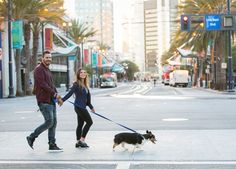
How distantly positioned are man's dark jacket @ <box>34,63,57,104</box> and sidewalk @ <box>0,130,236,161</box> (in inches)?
42.6

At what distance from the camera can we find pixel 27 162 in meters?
8.84

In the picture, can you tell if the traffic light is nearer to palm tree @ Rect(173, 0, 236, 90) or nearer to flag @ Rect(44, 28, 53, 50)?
palm tree @ Rect(173, 0, 236, 90)

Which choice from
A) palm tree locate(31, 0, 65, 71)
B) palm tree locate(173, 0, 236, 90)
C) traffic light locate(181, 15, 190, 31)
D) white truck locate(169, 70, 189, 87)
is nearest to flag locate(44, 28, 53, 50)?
palm tree locate(31, 0, 65, 71)

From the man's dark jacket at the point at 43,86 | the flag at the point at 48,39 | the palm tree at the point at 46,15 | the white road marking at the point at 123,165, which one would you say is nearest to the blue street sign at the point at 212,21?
the palm tree at the point at 46,15

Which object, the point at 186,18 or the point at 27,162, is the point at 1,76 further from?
the point at 27,162

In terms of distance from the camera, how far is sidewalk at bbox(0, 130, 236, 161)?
29.9ft

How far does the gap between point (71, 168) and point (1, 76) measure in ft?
128

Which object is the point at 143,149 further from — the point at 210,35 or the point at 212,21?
the point at 210,35

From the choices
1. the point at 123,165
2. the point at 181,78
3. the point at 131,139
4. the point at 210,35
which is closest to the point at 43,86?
the point at 131,139

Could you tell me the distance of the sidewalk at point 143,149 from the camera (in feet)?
29.9

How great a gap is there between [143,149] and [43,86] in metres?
2.35

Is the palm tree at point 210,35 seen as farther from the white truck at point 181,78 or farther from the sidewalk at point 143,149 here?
the sidewalk at point 143,149

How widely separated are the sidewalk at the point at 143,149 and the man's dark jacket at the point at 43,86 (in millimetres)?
1082

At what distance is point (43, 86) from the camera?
9578 mm
